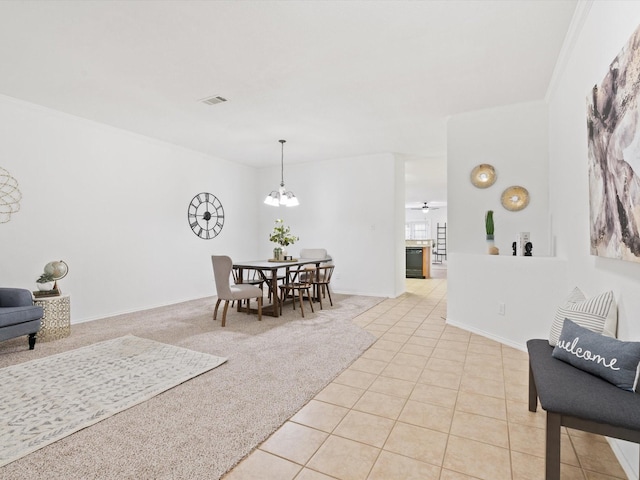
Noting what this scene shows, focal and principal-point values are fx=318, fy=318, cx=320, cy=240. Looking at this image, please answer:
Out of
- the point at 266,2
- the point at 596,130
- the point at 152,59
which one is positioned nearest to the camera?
the point at 596,130

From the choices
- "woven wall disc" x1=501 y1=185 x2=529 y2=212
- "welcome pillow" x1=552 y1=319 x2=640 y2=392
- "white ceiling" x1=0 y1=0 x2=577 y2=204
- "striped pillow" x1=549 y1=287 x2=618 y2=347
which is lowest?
"welcome pillow" x1=552 y1=319 x2=640 y2=392

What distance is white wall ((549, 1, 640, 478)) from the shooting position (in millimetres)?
1569

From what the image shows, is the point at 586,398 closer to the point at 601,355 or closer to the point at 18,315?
the point at 601,355

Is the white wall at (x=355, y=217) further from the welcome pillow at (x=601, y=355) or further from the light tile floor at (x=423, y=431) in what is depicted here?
the welcome pillow at (x=601, y=355)

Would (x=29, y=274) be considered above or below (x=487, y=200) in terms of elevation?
below

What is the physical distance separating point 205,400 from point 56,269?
9.37 ft

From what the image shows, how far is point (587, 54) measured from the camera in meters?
2.21

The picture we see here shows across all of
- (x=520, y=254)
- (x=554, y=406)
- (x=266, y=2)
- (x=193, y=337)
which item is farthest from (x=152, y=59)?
(x=520, y=254)

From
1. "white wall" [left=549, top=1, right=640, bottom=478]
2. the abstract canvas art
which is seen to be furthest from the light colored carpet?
the abstract canvas art

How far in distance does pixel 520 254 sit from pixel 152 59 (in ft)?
13.6

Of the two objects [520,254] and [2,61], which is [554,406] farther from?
[2,61]

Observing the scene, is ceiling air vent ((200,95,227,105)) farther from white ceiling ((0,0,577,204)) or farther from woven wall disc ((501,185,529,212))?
woven wall disc ((501,185,529,212))

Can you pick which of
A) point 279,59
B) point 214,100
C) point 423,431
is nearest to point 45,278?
point 214,100

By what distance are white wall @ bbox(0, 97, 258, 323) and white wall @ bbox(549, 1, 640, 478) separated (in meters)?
5.40
